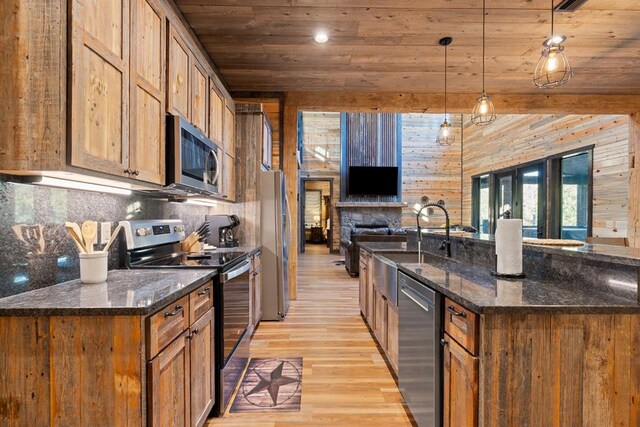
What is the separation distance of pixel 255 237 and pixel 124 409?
106 inches

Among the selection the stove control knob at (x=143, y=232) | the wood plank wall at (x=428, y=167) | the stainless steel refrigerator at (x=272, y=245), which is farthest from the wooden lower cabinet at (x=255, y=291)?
the wood plank wall at (x=428, y=167)

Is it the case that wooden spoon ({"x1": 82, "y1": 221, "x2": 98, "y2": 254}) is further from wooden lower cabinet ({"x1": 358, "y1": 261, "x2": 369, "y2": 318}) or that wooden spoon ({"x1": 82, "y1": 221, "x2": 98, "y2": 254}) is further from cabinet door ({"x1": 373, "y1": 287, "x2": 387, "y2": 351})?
wooden lower cabinet ({"x1": 358, "y1": 261, "x2": 369, "y2": 318})

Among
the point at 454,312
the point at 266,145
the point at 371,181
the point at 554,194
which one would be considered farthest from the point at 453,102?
the point at 371,181

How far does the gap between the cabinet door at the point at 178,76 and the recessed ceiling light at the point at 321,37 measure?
124cm

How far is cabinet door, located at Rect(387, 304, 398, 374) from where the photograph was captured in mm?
2467

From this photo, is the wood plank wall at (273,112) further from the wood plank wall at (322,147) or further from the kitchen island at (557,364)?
the wood plank wall at (322,147)

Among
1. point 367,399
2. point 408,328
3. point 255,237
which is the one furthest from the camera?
point 255,237

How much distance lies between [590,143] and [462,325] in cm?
549

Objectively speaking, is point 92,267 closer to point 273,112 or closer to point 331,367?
point 331,367

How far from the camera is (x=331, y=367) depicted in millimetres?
2762

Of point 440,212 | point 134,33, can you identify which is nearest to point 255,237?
point 134,33

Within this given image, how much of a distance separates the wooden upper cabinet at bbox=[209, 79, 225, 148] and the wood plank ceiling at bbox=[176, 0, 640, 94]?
1.71 feet

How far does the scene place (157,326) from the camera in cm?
135

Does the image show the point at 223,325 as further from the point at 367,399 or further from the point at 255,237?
the point at 255,237
